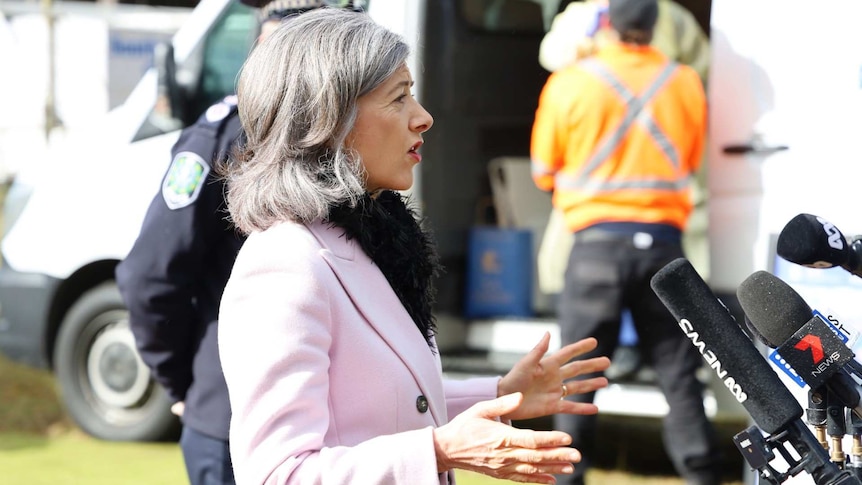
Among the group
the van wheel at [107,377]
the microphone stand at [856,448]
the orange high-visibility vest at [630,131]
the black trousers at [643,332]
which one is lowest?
the van wheel at [107,377]

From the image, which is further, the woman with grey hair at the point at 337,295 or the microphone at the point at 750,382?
the woman with grey hair at the point at 337,295

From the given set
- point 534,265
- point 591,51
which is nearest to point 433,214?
point 534,265

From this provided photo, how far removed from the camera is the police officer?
8.09ft

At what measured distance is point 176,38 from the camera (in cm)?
493

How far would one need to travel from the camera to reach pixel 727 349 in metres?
1.36

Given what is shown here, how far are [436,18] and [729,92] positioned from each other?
4.77ft

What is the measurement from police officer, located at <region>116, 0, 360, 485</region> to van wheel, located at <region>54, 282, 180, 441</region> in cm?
261

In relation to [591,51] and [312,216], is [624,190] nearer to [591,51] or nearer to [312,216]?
[591,51]

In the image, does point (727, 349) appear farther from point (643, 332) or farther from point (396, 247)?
point (643, 332)

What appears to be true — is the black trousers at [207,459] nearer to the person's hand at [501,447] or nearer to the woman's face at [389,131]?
the woman's face at [389,131]

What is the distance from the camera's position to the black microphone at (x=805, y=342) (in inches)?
53.0

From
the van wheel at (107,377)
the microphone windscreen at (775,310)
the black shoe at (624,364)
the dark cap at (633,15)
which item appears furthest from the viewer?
the van wheel at (107,377)

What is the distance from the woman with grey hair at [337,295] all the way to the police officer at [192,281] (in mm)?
607

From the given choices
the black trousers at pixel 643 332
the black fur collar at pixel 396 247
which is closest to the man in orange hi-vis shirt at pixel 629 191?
the black trousers at pixel 643 332
